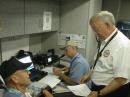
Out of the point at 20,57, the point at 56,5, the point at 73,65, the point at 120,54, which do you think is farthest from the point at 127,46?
the point at 56,5

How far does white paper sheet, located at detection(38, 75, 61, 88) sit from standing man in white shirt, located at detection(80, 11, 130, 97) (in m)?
0.61

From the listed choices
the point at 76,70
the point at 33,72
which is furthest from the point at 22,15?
the point at 76,70

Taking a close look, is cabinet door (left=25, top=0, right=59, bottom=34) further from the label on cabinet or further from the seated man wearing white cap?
the seated man wearing white cap

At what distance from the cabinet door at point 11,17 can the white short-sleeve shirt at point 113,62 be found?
3.01ft

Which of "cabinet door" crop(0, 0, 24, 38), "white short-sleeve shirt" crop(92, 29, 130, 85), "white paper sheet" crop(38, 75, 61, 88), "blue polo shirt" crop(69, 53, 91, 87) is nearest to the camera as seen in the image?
"white short-sleeve shirt" crop(92, 29, 130, 85)

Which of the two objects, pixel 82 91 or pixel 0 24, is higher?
pixel 0 24

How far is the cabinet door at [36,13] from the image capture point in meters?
2.60

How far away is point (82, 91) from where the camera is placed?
228cm

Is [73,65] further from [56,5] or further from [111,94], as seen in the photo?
[56,5]

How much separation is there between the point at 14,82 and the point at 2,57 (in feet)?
3.73

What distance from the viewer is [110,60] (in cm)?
193

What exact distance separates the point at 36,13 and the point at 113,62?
129cm

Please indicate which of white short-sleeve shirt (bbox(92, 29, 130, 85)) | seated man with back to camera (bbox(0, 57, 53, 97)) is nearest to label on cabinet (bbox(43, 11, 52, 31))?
white short-sleeve shirt (bbox(92, 29, 130, 85))

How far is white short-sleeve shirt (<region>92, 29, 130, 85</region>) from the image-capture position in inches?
73.7
